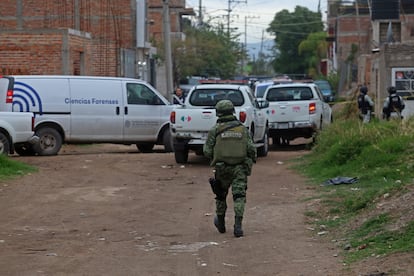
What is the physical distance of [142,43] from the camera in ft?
134

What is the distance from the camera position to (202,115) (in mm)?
19703

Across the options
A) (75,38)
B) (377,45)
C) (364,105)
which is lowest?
(364,105)

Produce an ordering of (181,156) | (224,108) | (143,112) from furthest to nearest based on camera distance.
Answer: (143,112) < (181,156) < (224,108)

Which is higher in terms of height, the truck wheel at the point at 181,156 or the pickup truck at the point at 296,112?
the pickup truck at the point at 296,112

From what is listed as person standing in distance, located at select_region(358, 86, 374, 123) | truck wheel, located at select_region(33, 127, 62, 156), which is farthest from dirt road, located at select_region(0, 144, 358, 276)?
person standing in distance, located at select_region(358, 86, 374, 123)

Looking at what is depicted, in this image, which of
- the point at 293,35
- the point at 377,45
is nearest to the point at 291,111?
the point at 377,45

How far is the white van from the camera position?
2216cm

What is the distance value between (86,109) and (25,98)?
158 cm

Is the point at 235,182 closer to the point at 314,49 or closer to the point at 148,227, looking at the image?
the point at 148,227

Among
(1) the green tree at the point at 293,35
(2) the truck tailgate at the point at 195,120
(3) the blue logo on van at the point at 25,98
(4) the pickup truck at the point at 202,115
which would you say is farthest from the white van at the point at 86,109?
(1) the green tree at the point at 293,35

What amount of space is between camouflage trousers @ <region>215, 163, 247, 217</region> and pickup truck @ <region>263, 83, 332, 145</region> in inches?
539

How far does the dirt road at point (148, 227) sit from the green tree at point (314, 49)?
3312 inches

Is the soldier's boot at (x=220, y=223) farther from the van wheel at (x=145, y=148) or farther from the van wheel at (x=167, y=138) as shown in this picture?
the van wheel at (x=145, y=148)

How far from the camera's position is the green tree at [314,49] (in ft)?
337
